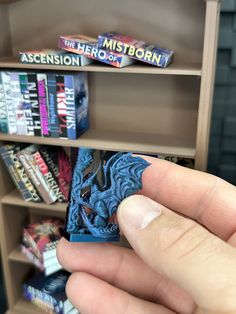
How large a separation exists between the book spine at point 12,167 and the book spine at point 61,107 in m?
0.22

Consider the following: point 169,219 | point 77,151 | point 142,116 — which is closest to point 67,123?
point 142,116

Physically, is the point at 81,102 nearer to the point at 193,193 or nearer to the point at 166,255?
the point at 193,193

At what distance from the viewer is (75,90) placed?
1279 mm

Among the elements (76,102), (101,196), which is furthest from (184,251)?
(76,102)

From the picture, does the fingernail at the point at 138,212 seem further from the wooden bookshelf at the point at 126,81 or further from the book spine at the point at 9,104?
the book spine at the point at 9,104

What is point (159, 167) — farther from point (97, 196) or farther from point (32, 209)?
point (32, 209)

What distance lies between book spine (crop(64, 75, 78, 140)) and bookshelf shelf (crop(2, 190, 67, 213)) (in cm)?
28

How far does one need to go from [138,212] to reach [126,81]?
808mm

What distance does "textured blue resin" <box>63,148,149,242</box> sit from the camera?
2.60 feet

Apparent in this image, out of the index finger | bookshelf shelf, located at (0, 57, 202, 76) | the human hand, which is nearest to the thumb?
the human hand

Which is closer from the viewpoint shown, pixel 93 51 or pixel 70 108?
pixel 93 51

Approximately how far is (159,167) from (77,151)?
0.67 ft

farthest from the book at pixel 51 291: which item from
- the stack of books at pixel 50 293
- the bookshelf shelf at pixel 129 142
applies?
the bookshelf shelf at pixel 129 142

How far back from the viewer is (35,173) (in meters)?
1.40
